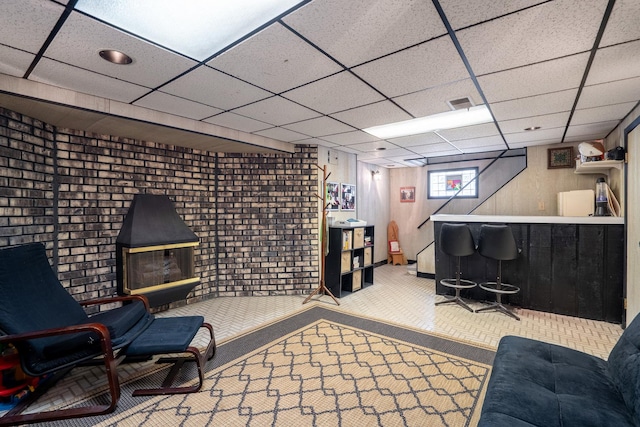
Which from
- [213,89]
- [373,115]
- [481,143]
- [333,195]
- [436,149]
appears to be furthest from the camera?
[436,149]

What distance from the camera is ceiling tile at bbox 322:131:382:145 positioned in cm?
417

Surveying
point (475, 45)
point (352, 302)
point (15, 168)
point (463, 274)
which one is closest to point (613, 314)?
point (463, 274)

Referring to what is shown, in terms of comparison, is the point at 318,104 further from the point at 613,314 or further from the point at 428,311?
the point at 613,314

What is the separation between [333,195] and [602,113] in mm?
3566

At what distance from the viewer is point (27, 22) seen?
1669 mm

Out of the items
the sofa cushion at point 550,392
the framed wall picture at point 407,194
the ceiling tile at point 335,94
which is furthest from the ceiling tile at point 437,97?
the framed wall picture at point 407,194

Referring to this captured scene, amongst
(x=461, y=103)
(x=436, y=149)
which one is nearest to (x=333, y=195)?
(x=436, y=149)

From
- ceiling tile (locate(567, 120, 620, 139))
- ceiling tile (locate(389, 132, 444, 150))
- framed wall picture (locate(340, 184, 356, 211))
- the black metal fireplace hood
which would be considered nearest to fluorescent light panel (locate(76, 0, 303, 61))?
the black metal fireplace hood

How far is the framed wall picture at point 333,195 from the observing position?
16.7 ft

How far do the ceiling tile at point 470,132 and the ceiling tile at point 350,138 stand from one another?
996mm

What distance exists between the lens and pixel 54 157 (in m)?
3.11

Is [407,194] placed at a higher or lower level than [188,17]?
lower

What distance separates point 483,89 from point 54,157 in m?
4.30

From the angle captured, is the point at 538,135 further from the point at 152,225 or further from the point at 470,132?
the point at 152,225
